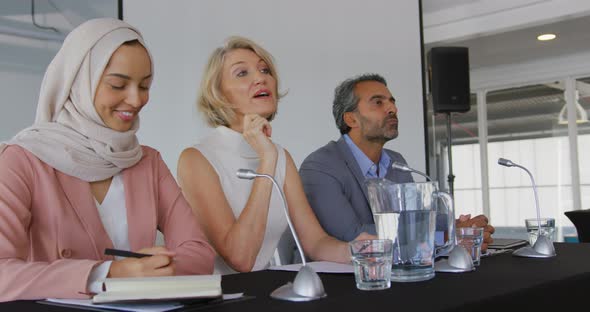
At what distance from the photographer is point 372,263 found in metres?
1.16

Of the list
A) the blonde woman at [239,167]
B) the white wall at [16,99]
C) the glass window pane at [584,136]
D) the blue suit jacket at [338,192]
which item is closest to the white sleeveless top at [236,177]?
the blonde woman at [239,167]

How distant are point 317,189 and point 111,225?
935 mm

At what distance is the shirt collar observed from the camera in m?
2.61

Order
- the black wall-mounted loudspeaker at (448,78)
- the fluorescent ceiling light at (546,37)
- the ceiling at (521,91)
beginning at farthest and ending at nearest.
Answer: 1. the fluorescent ceiling light at (546,37)
2. the ceiling at (521,91)
3. the black wall-mounted loudspeaker at (448,78)

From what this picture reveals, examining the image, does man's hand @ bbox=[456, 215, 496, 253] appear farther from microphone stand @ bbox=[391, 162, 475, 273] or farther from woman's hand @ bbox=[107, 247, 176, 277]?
woman's hand @ bbox=[107, 247, 176, 277]

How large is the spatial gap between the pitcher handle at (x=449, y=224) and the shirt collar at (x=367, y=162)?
3.25ft

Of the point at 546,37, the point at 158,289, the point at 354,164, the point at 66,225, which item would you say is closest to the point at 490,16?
the point at 546,37

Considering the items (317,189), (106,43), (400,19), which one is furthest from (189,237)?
(400,19)

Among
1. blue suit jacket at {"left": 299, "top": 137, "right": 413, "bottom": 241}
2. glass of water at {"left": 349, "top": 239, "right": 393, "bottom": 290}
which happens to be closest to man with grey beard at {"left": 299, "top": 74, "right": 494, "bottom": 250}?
blue suit jacket at {"left": 299, "top": 137, "right": 413, "bottom": 241}

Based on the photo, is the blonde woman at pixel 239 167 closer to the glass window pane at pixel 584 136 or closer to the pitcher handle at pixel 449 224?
the pitcher handle at pixel 449 224

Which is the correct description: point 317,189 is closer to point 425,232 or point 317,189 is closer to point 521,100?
point 425,232

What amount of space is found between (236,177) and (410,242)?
87cm

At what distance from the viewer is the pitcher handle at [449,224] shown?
1.39m

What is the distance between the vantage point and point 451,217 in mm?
1412
